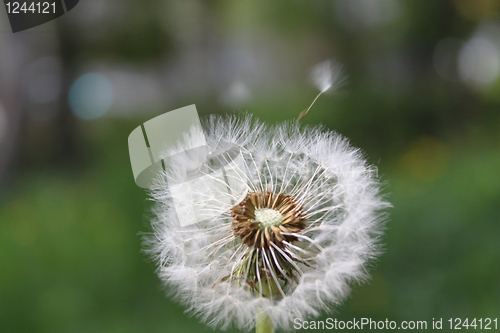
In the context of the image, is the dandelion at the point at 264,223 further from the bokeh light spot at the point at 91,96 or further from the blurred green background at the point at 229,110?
the bokeh light spot at the point at 91,96

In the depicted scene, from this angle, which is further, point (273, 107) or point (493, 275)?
point (273, 107)

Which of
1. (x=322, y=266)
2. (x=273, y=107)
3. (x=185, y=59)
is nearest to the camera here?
(x=322, y=266)

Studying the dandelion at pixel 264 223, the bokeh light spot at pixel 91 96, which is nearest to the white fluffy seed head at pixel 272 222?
the dandelion at pixel 264 223

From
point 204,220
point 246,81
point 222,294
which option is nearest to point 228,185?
point 204,220

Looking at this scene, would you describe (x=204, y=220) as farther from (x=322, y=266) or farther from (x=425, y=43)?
(x=425, y=43)

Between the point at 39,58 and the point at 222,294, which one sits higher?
the point at 39,58

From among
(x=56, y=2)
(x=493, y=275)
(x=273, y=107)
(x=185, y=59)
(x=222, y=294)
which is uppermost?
(x=185, y=59)

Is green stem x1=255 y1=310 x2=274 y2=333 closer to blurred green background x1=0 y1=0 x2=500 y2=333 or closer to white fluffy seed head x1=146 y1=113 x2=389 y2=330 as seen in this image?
white fluffy seed head x1=146 y1=113 x2=389 y2=330
